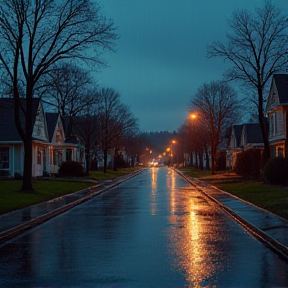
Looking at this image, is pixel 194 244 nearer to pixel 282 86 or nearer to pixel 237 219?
pixel 237 219

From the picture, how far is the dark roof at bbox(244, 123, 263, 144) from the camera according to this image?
68438 millimetres

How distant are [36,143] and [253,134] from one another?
109ft

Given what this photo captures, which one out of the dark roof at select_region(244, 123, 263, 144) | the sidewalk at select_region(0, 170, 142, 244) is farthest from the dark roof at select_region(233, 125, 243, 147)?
the sidewalk at select_region(0, 170, 142, 244)

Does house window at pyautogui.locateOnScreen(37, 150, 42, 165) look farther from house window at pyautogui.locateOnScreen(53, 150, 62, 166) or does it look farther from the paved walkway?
the paved walkway

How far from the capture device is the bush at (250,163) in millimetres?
42562

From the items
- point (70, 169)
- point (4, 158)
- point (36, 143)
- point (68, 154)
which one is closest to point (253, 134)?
point (68, 154)

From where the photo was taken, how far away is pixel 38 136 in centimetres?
4816

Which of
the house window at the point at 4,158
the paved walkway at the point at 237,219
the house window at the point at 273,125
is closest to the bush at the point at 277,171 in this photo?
the paved walkway at the point at 237,219

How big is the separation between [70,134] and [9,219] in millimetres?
45035

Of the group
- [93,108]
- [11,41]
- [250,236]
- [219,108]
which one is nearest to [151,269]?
[250,236]

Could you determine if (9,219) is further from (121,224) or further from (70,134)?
(70,134)

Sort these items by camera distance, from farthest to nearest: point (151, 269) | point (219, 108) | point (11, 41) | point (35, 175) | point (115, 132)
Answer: point (115, 132) < point (219, 108) < point (35, 175) < point (11, 41) < point (151, 269)

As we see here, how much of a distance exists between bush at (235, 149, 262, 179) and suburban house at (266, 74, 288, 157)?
219 centimetres

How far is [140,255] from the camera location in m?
11.2
